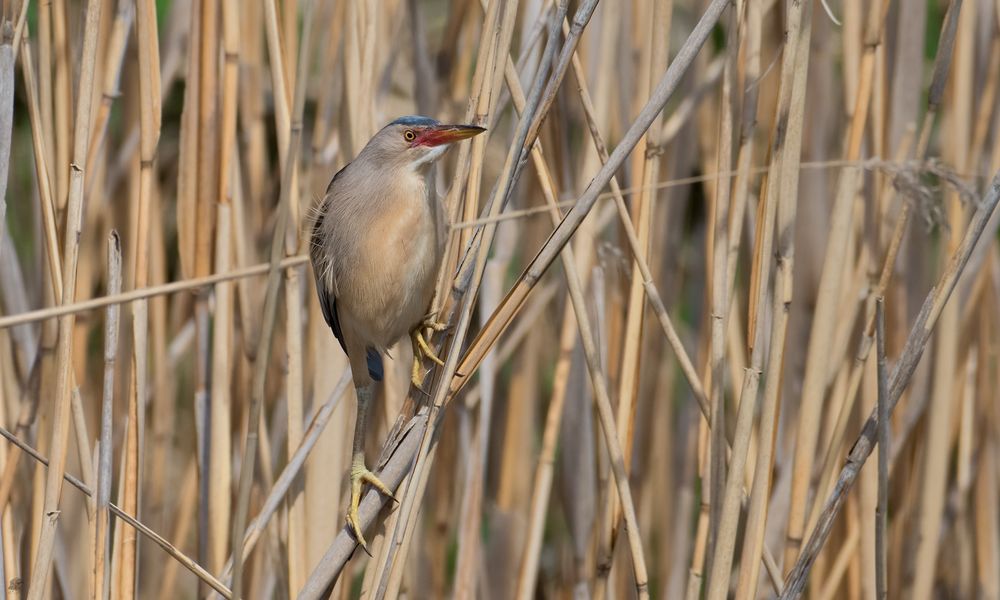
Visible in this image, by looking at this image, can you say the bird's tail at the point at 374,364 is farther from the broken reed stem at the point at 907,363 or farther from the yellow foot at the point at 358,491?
the broken reed stem at the point at 907,363

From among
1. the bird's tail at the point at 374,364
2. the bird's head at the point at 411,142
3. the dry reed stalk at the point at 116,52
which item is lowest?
the bird's tail at the point at 374,364

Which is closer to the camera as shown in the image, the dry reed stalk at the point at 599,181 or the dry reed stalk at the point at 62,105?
the dry reed stalk at the point at 599,181

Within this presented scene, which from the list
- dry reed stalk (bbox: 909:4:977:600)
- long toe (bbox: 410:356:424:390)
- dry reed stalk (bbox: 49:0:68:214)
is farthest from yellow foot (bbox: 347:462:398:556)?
dry reed stalk (bbox: 909:4:977:600)

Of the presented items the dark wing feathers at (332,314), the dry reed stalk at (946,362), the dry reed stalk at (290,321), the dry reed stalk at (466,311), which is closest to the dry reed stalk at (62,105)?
the dry reed stalk at (290,321)

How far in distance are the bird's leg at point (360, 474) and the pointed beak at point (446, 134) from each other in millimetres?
439

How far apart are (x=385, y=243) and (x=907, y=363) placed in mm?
797

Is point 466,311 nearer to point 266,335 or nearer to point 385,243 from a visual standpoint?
point 266,335

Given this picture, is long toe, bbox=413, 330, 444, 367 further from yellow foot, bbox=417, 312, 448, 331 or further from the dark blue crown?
the dark blue crown

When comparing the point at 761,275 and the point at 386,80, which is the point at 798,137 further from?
the point at 386,80

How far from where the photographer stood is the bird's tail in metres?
1.84

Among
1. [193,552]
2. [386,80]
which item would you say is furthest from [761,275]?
[193,552]

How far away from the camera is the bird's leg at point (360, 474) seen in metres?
1.36

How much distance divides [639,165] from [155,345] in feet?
2.96

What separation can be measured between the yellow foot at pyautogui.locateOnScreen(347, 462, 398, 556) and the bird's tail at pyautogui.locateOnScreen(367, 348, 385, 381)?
0.63 ft
